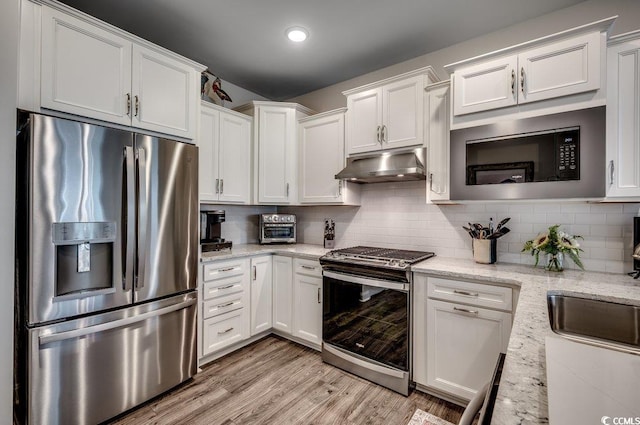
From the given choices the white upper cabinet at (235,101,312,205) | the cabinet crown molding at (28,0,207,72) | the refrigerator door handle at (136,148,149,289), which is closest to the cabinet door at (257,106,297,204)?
the white upper cabinet at (235,101,312,205)

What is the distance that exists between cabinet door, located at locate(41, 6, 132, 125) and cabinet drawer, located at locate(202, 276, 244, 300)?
138 centimetres

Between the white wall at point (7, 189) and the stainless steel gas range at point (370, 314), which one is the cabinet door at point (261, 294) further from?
the white wall at point (7, 189)

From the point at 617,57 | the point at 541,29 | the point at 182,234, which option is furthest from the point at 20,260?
the point at 541,29

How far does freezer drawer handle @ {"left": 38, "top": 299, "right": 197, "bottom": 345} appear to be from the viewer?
5.27 ft

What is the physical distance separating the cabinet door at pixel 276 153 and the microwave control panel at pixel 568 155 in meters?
2.33

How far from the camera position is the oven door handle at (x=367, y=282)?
216 centimetres

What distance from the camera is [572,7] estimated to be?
2.18 metres

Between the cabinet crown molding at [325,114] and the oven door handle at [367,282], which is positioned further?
the cabinet crown molding at [325,114]

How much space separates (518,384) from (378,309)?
167cm

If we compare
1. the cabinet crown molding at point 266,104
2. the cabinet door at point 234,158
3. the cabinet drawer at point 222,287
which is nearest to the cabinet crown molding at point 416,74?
the cabinet crown molding at point 266,104

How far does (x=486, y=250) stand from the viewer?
228cm

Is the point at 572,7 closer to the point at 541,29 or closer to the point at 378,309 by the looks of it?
the point at 541,29

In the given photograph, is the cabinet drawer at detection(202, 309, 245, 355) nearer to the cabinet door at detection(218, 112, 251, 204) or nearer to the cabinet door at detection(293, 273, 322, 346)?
the cabinet door at detection(293, 273, 322, 346)

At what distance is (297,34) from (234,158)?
4.25 feet
